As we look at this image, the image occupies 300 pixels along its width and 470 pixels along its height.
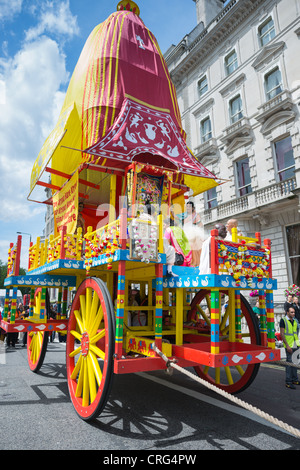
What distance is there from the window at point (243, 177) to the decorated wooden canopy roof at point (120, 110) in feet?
35.2

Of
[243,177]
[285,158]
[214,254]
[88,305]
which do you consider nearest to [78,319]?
[88,305]

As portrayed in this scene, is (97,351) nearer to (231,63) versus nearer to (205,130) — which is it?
(205,130)

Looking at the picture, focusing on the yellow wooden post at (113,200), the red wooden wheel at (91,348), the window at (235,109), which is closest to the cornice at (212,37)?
the window at (235,109)

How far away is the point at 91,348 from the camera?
3.87 metres

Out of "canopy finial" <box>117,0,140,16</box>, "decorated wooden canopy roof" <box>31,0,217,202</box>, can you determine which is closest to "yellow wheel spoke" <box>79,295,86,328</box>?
"decorated wooden canopy roof" <box>31,0,217,202</box>

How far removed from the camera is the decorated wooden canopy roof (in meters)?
5.65

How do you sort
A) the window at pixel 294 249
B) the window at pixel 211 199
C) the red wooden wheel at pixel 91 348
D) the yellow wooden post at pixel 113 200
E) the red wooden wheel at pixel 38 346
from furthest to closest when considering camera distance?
the window at pixel 211 199, the window at pixel 294 249, the red wooden wheel at pixel 38 346, the yellow wooden post at pixel 113 200, the red wooden wheel at pixel 91 348

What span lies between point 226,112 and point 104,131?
1445 cm

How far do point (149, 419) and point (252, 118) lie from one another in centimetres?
1594

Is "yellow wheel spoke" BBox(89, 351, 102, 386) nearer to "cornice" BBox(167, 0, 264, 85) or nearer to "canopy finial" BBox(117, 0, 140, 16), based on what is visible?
"canopy finial" BBox(117, 0, 140, 16)

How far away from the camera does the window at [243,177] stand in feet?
54.3

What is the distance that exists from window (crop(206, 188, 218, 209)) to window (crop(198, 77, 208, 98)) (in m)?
6.74

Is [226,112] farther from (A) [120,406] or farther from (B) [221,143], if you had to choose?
(A) [120,406]

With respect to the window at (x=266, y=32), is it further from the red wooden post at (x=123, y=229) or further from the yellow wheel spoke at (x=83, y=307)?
the yellow wheel spoke at (x=83, y=307)
